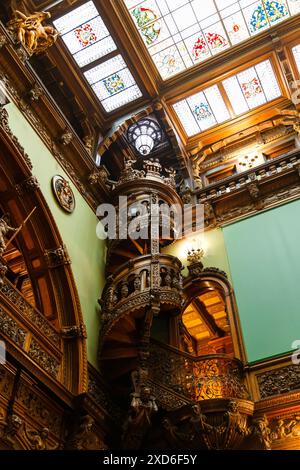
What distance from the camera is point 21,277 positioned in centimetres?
1090

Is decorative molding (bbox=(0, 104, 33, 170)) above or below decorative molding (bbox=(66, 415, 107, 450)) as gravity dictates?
above

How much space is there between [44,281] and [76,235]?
1.36 m

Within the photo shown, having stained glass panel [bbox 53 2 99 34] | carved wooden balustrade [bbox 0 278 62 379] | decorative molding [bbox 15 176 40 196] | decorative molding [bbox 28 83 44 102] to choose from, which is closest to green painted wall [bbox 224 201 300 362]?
carved wooden balustrade [bbox 0 278 62 379]

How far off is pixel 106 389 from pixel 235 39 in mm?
9189

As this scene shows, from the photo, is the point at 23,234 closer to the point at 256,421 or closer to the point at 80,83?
the point at 256,421

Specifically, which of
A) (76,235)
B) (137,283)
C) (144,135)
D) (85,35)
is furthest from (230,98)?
(137,283)

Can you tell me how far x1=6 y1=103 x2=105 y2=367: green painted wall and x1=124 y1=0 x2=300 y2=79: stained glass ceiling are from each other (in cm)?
499

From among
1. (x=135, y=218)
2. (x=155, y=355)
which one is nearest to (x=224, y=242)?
(x=135, y=218)

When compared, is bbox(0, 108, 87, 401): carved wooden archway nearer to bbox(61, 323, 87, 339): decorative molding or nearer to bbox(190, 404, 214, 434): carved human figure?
bbox(61, 323, 87, 339): decorative molding

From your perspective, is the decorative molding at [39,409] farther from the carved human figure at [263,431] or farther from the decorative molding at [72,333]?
the carved human figure at [263,431]

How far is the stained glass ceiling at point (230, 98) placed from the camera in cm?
→ 1262

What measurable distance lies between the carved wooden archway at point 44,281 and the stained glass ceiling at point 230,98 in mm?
6346

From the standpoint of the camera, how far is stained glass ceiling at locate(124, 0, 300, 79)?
11938 millimetres

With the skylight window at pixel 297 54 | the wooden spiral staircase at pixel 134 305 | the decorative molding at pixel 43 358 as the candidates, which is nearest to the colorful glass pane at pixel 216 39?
the skylight window at pixel 297 54
